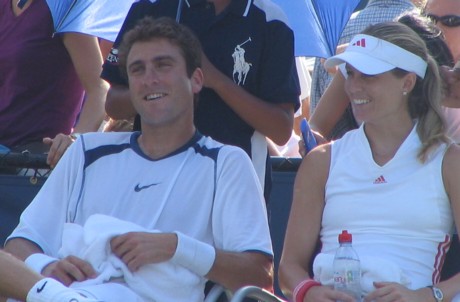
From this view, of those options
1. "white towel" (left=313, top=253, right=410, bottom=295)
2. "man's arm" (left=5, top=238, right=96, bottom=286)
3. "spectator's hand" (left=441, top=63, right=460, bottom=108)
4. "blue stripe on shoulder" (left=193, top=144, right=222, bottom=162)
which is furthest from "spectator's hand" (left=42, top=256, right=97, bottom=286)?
"spectator's hand" (left=441, top=63, right=460, bottom=108)

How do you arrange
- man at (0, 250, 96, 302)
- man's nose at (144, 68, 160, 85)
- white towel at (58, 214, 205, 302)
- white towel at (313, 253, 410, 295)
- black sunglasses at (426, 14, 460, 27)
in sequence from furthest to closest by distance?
1. black sunglasses at (426, 14, 460, 27)
2. man's nose at (144, 68, 160, 85)
3. white towel at (58, 214, 205, 302)
4. white towel at (313, 253, 410, 295)
5. man at (0, 250, 96, 302)

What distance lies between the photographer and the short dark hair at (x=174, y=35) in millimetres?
5043

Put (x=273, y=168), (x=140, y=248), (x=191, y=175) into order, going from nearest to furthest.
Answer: (x=140, y=248) < (x=191, y=175) < (x=273, y=168)

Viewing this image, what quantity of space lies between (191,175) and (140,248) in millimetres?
438

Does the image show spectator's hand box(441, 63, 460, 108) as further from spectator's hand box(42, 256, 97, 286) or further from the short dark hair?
spectator's hand box(42, 256, 97, 286)

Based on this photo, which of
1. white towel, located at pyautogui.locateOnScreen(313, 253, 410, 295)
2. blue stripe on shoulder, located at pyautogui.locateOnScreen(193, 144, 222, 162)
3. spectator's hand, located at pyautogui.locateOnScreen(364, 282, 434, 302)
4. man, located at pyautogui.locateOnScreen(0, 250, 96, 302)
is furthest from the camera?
blue stripe on shoulder, located at pyautogui.locateOnScreen(193, 144, 222, 162)

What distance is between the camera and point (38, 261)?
475 centimetres

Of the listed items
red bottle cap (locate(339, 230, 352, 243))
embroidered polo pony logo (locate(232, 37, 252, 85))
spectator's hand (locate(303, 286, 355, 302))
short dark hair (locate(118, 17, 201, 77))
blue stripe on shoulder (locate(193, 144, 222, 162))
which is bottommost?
spectator's hand (locate(303, 286, 355, 302))

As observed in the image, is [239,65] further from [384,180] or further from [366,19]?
[366,19]

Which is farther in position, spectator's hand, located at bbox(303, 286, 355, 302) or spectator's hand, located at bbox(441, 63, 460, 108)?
spectator's hand, located at bbox(441, 63, 460, 108)

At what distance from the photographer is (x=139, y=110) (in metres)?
5.02

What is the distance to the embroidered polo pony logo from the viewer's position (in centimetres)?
521

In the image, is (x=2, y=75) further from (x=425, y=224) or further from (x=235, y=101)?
(x=425, y=224)

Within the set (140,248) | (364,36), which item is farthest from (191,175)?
(364,36)
